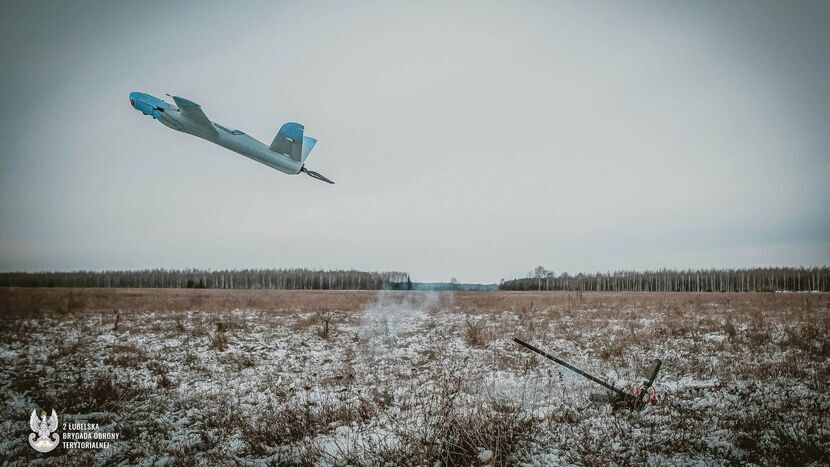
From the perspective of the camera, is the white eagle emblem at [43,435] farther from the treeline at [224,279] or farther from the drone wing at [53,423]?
the treeline at [224,279]

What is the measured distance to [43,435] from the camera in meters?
5.13

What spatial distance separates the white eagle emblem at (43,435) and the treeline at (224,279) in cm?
8319

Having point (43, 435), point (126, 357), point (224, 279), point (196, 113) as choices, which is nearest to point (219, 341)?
point (126, 357)

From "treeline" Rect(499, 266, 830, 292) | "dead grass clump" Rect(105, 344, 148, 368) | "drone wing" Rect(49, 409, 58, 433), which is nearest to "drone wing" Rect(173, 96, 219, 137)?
"drone wing" Rect(49, 409, 58, 433)

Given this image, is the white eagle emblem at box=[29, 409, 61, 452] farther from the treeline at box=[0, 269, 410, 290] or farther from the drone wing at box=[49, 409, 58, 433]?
the treeline at box=[0, 269, 410, 290]

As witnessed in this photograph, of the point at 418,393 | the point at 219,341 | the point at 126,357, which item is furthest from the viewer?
the point at 219,341

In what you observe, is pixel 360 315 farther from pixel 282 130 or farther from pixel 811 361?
pixel 282 130

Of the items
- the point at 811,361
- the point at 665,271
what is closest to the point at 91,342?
the point at 811,361

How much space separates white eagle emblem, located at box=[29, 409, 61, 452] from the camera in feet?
16.5

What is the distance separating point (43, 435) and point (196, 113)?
6.05 metres

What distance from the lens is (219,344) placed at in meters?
10.7

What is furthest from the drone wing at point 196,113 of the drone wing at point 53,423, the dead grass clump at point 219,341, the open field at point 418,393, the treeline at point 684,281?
the treeline at point 684,281

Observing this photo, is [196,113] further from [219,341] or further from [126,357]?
[219,341]

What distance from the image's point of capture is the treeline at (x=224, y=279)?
95.1 meters
